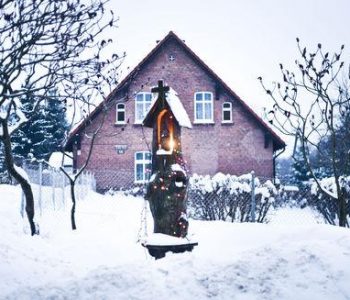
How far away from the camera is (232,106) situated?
21297 millimetres

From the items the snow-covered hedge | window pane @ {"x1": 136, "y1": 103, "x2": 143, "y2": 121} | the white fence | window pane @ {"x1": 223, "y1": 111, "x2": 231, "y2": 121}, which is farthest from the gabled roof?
the snow-covered hedge

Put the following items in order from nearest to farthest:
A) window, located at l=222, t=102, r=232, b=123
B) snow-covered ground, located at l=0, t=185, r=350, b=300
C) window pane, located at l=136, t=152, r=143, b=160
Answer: snow-covered ground, located at l=0, t=185, r=350, b=300
window, located at l=222, t=102, r=232, b=123
window pane, located at l=136, t=152, r=143, b=160

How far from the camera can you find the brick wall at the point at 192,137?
20.9 meters

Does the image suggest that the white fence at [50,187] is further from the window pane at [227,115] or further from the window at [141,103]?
the window pane at [227,115]

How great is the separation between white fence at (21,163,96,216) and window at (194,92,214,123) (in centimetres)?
686

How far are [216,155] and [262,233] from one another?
12563 mm

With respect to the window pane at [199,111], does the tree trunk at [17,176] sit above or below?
below

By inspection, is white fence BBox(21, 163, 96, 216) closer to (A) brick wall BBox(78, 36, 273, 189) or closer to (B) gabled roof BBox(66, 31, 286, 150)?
(A) brick wall BBox(78, 36, 273, 189)

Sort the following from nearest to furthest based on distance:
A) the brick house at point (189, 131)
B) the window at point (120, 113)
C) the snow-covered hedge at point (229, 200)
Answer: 1. the snow-covered hedge at point (229, 200)
2. the brick house at point (189, 131)
3. the window at point (120, 113)

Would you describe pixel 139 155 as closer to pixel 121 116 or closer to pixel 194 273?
pixel 121 116

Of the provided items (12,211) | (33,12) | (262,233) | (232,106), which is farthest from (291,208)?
(33,12)

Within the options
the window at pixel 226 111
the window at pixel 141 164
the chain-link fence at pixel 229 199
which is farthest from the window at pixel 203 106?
the chain-link fence at pixel 229 199

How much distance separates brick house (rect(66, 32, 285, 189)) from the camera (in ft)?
68.6

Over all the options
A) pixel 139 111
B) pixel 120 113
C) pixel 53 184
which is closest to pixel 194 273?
pixel 53 184
